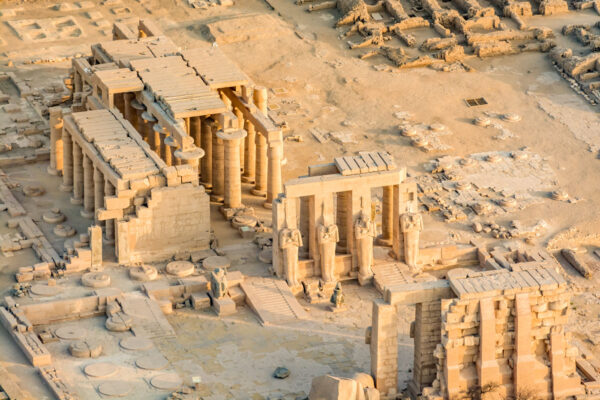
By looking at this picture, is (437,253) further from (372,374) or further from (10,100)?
(10,100)

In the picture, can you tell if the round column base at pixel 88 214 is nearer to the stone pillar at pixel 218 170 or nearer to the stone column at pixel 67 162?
the stone column at pixel 67 162

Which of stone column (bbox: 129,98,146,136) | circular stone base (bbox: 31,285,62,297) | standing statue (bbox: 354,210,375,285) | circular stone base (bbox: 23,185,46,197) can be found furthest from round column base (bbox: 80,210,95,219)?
standing statue (bbox: 354,210,375,285)

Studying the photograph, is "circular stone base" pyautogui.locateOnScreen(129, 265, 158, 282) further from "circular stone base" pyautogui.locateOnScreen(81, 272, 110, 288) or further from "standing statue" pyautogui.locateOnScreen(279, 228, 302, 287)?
"standing statue" pyautogui.locateOnScreen(279, 228, 302, 287)

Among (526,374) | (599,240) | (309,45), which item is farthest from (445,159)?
(526,374)

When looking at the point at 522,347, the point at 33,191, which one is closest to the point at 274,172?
the point at 33,191

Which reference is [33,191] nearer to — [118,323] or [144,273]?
[144,273]
